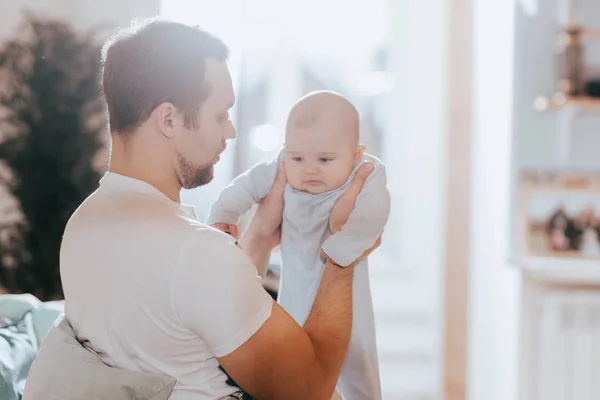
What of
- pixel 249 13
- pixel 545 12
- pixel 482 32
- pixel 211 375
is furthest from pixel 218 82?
pixel 249 13

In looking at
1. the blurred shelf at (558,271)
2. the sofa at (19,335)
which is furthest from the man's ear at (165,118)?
the blurred shelf at (558,271)

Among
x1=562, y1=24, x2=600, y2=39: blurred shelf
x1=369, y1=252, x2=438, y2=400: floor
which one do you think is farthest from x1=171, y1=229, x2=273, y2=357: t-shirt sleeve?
x1=369, y1=252, x2=438, y2=400: floor

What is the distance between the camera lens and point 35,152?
287cm

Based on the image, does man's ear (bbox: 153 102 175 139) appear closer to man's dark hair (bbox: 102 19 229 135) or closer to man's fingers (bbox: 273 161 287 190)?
man's dark hair (bbox: 102 19 229 135)

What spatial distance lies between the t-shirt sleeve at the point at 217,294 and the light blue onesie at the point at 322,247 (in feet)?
0.71

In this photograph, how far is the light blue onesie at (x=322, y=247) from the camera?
1235 mm

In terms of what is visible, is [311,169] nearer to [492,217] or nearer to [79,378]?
[79,378]

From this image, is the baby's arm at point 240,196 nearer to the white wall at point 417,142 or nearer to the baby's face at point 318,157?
the baby's face at point 318,157

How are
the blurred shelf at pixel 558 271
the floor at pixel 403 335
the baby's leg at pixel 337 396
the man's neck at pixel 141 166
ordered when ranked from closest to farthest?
the man's neck at pixel 141 166
the baby's leg at pixel 337 396
the blurred shelf at pixel 558 271
the floor at pixel 403 335

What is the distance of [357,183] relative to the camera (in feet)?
4.08

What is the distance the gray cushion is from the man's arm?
0.34 feet

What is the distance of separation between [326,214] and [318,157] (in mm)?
92

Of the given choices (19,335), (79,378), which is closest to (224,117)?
(79,378)

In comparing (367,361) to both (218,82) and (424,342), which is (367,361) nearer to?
(218,82)
